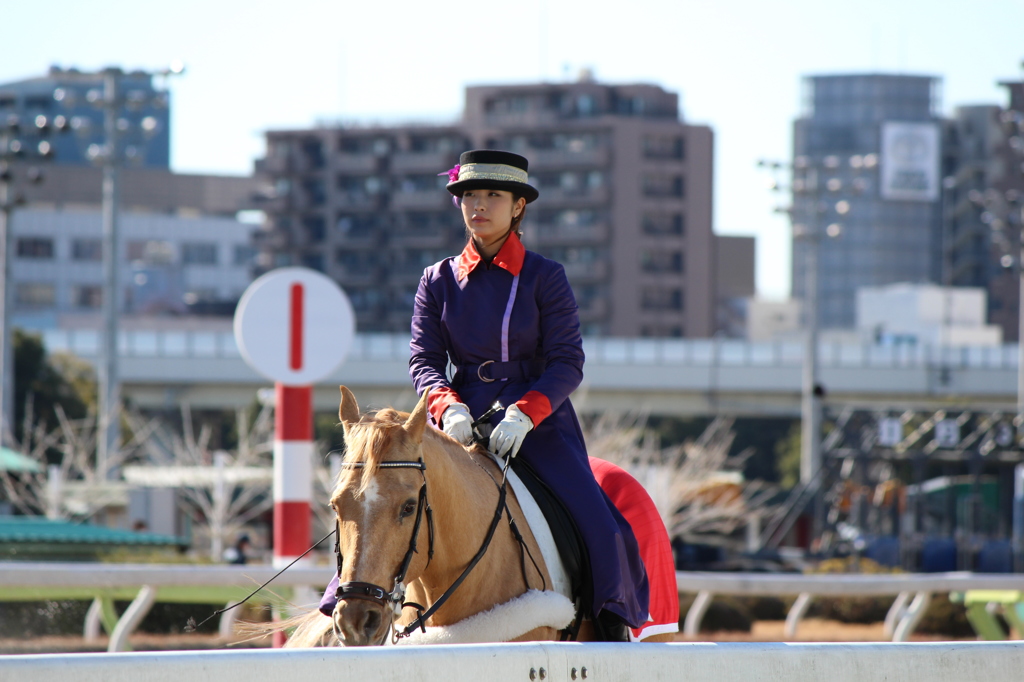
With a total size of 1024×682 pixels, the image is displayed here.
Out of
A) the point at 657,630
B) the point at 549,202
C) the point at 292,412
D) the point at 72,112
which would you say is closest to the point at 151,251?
the point at 72,112

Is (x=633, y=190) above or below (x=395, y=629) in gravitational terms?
above

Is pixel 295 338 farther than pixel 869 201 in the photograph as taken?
No

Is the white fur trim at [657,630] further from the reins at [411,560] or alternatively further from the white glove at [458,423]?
the white glove at [458,423]

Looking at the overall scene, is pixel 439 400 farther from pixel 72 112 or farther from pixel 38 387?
pixel 72 112

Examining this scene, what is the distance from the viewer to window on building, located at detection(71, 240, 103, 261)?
106938 mm

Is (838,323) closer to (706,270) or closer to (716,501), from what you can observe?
(706,270)

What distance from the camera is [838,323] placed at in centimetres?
13800

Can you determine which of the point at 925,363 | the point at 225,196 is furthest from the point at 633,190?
the point at 225,196

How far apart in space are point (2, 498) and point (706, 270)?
68.2 metres

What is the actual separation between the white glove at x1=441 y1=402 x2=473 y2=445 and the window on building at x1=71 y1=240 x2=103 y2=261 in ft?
352

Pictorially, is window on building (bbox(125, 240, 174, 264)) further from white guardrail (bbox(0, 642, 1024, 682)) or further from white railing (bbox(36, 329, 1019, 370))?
white guardrail (bbox(0, 642, 1024, 682))

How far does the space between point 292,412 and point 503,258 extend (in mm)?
3828

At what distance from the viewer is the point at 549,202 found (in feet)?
300

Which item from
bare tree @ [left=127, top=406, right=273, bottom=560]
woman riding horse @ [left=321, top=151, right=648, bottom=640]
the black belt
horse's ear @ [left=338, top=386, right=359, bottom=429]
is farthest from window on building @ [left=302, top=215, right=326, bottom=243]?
horse's ear @ [left=338, top=386, right=359, bottom=429]
